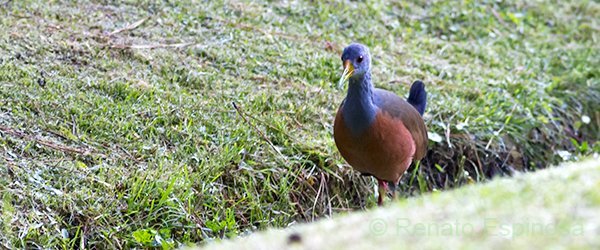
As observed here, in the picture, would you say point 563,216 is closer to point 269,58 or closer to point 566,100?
point 269,58

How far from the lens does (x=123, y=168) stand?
4.68 meters

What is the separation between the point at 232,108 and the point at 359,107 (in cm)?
108

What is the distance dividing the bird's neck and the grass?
0.56 m

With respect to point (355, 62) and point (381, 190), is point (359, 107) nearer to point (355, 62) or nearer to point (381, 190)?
point (355, 62)

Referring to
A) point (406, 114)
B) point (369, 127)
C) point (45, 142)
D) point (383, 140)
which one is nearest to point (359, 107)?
point (369, 127)

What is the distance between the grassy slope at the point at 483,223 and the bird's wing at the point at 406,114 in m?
2.41

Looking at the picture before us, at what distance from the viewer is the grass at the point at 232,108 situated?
14.7 ft

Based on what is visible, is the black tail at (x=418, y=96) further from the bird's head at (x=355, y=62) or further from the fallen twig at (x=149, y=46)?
the fallen twig at (x=149, y=46)

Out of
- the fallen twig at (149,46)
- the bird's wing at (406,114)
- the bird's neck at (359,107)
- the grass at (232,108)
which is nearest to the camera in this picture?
the grass at (232,108)

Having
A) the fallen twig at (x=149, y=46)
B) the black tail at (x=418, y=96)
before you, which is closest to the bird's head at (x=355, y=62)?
the black tail at (x=418, y=96)

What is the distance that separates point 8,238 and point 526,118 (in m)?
4.08

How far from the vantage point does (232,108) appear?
5559 mm

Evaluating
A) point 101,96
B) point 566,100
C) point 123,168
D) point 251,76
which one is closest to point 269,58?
→ point 251,76

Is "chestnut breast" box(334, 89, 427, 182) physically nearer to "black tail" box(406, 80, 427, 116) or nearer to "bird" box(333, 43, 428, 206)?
"bird" box(333, 43, 428, 206)
